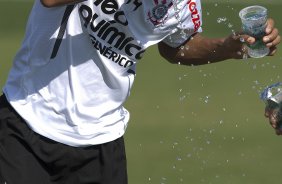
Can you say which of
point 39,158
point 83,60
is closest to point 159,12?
point 83,60

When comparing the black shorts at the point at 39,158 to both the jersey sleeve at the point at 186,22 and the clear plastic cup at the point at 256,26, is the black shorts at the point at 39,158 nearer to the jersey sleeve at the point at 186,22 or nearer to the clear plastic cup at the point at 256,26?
the jersey sleeve at the point at 186,22

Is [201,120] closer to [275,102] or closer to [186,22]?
[186,22]

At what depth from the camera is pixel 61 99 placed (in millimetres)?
3646

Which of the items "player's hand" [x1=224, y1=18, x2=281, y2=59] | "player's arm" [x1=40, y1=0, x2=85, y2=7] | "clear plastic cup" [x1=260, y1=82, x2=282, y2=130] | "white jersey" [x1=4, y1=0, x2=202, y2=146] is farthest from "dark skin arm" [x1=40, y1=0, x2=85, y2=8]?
"clear plastic cup" [x1=260, y1=82, x2=282, y2=130]

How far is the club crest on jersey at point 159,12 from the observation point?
3.65 metres

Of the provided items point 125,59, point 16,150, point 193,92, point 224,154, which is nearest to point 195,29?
point 125,59

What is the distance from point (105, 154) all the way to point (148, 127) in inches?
65.8

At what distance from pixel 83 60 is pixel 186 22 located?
44 cm

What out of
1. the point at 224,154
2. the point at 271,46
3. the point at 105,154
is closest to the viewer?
the point at 271,46

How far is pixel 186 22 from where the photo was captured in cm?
379

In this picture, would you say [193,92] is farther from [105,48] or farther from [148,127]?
Result: [105,48]

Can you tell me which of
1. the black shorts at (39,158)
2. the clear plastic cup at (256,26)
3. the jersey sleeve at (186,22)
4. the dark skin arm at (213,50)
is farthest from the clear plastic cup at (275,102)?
the black shorts at (39,158)

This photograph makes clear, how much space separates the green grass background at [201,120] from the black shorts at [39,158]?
1.13 m

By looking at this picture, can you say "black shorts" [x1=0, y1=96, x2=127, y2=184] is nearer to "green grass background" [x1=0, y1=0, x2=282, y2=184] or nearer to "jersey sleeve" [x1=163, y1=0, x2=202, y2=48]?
"jersey sleeve" [x1=163, y1=0, x2=202, y2=48]
